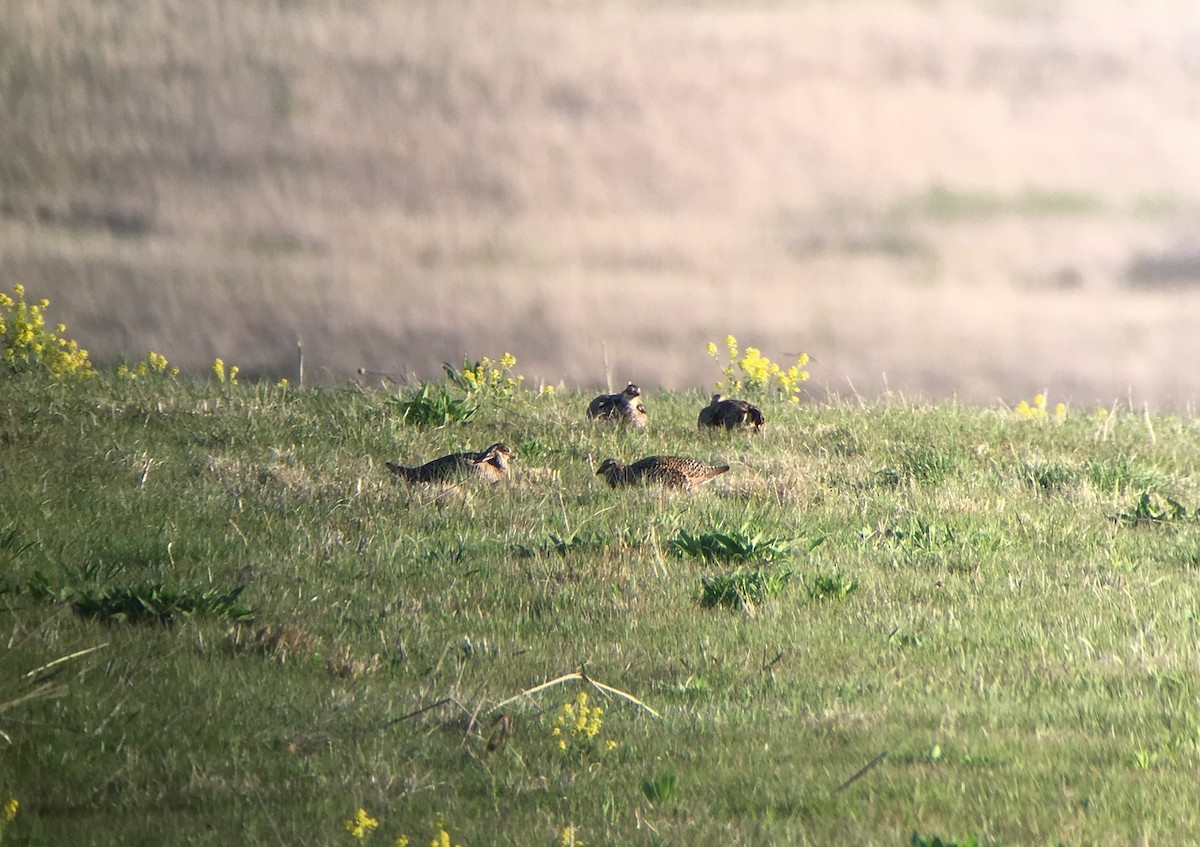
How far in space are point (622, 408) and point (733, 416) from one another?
1.17 m

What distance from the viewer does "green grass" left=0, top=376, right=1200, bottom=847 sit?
3889 mm

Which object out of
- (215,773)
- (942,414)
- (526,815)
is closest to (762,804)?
(526,815)

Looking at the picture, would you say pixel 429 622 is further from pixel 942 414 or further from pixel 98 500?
pixel 942 414

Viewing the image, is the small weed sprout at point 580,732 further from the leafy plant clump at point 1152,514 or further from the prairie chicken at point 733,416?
the prairie chicken at point 733,416

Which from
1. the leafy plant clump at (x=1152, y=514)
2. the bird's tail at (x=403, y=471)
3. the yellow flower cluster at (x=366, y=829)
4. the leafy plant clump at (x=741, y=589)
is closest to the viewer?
the yellow flower cluster at (x=366, y=829)

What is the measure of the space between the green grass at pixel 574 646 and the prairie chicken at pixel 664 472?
183mm

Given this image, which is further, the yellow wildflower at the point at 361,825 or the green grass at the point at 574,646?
the green grass at the point at 574,646

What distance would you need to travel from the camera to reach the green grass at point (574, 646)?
12.8 ft

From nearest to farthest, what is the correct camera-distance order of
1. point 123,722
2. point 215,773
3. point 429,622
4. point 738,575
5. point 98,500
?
point 215,773, point 123,722, point 429,622, point 738,575, point 98,500

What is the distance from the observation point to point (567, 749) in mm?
4406

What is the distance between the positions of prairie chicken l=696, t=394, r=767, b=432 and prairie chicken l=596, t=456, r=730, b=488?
7.33 ft

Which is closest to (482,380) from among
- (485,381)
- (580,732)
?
(485,381)

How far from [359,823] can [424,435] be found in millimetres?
7672

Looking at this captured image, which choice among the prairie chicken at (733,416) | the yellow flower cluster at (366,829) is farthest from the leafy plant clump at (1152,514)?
the yellow flower cluster at (366,829)
